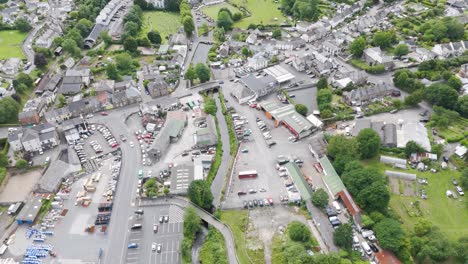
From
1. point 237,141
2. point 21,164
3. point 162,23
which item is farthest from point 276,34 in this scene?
point 21,164

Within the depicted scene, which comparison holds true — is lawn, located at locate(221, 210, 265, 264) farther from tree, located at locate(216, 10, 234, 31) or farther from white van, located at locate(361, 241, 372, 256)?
tree, located at locate(216, 10, 234, 31)

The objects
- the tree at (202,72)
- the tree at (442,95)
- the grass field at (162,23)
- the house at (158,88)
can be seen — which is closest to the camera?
the tree at (442,95)

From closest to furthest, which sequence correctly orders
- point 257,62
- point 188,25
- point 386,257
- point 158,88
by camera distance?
point 386,257
point 158,88
point 257,62
point 188,25

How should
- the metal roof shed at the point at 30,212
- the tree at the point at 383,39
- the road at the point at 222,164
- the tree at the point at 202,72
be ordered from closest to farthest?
1. the metal roof shed at the point at 30,212
2. the road at the point at 222,164
3. the tree at the point at 202,72
4. the tree at the point at 383,39

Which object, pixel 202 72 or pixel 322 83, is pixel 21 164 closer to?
pixel 202 72

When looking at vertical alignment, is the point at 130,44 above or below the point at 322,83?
above

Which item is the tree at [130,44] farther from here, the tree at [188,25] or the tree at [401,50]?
the tree at [401,50]

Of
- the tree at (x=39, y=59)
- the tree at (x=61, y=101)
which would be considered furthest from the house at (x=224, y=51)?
the tree at (x=39, y=59)
